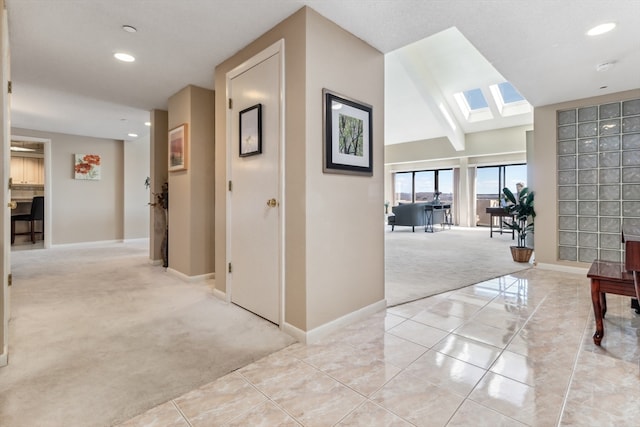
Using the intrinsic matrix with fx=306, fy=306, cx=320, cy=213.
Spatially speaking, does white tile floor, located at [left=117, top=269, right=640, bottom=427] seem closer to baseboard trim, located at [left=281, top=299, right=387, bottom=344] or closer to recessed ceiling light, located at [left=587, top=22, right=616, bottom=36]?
baseboard trim, located at [left=281, top=299, right=387, bottom=344]

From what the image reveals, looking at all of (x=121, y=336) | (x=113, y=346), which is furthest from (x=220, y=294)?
(x=113, y=346)

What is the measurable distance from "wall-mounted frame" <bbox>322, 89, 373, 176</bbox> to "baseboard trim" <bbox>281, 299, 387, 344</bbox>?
3.67ft

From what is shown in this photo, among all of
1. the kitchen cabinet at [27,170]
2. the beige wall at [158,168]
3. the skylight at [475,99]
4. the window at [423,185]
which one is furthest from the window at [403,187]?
the kitchen cabinet at [27,170]

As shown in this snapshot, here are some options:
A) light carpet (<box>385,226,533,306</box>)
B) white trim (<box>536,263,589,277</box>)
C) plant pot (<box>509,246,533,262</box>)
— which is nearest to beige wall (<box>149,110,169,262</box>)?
light carpet (<box>385,226,533,306</box>)

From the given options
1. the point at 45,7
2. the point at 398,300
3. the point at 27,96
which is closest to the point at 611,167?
the point at 398,300

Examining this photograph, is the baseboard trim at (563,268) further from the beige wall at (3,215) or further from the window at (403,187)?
the window at (403,187)

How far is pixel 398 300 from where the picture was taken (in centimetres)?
292

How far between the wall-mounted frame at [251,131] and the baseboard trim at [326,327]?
4.64ft

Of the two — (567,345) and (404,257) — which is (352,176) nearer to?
(567,345)

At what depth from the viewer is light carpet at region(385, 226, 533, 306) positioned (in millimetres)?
3316

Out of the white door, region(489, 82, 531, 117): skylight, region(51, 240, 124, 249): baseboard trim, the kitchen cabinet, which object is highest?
region(489, 82, 531, 117): skylight

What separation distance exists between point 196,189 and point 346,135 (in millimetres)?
2184

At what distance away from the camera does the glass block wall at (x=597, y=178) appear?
3672 millimetres

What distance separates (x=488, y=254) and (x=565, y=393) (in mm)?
4173
